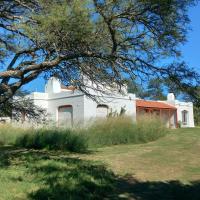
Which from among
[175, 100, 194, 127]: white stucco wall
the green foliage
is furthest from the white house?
the green foliage

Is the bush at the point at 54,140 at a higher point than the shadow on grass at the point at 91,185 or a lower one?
higher

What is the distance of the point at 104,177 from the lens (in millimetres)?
12727

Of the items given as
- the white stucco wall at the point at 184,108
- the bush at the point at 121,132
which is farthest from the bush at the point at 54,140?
the white stucco wall at the point at 184,108

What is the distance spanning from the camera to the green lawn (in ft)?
34.7

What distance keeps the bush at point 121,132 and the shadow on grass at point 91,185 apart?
9.05 meters

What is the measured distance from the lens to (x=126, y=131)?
79.3ft

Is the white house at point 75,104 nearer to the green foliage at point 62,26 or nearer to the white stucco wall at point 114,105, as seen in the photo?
the white stucco wall at point 114,105

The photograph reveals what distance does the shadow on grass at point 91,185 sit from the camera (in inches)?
413

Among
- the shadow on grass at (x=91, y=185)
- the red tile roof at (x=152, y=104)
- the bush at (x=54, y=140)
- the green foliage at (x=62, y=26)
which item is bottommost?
the shadow on grass at (x=91, y=185)

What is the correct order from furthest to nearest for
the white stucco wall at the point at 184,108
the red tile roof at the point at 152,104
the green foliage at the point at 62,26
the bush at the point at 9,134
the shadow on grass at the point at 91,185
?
the white stucco wall at the point at 184,108 < the red tile roof at the point at 152,104 < the bush at the point at 9,134 < the green foliage at the point at 62,26 < the shadow on grass at the point at 91,185

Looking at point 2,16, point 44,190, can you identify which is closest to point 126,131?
point 2,16

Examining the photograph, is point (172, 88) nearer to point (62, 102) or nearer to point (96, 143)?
point (96, 143)

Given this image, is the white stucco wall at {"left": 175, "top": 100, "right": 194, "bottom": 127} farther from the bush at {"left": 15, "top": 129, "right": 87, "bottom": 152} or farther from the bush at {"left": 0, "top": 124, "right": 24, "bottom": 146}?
the bush at {"left": 15, "top": 129, "right": 87, "bottom": 152}

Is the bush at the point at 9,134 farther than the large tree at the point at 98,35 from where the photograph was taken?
Yes
